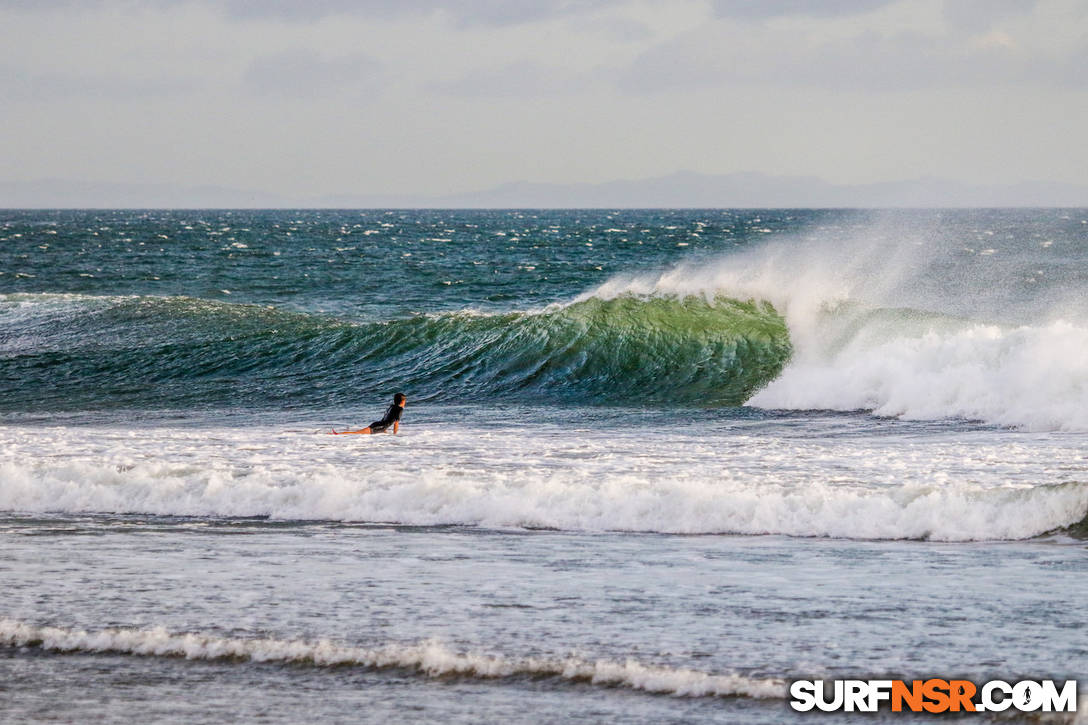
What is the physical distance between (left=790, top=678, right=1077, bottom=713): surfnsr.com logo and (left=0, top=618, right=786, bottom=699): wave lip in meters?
0.20

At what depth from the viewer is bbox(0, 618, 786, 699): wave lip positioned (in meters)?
6.20

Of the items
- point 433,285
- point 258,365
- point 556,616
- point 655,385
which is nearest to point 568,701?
point 556,616

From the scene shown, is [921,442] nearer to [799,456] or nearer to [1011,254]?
[799,456]

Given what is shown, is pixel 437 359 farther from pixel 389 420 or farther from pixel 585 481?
pixel 585 481

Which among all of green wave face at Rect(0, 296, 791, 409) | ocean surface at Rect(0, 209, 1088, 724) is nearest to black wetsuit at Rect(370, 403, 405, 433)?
ocean surface at Rect(0, 209, 1088, 724)

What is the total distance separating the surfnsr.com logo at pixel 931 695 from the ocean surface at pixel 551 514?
107 millimetres

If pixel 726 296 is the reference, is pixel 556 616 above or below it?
below

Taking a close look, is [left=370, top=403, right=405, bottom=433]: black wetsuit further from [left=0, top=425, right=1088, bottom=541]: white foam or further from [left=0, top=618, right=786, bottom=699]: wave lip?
[left=0, top=618, right=786, bottom=699]: wave lip

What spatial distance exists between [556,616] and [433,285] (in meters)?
39.1

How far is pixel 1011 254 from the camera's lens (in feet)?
196

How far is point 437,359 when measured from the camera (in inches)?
893

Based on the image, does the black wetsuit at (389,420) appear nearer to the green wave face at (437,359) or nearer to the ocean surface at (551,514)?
the ocean surface at (551,514)

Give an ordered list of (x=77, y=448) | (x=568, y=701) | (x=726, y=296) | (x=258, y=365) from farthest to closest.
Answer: (x=726, y=296) < (x=258, y=365) < (x=77, y=448) < (x=568, y=701)

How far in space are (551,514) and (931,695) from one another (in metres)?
4.69
